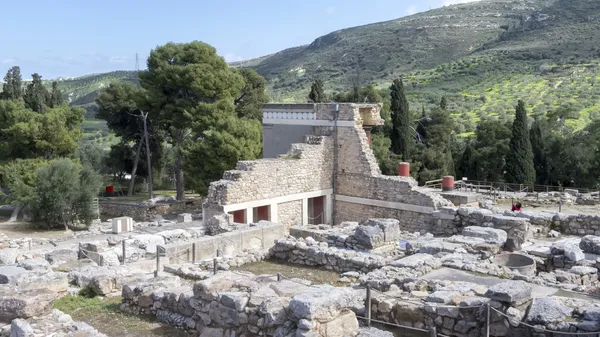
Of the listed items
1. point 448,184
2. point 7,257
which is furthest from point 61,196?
point 448,184

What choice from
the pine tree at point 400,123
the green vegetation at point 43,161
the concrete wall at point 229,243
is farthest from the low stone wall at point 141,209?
the concrete wall at point 229,243

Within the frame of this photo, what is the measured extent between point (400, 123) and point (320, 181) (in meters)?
15.0

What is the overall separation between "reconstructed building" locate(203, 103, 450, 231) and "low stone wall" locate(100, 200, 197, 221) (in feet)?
37.6

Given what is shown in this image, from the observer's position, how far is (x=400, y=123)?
33.3m

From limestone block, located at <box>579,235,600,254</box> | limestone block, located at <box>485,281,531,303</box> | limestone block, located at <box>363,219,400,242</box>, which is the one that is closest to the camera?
limestone block, located at <box>485,281,531,303</box>

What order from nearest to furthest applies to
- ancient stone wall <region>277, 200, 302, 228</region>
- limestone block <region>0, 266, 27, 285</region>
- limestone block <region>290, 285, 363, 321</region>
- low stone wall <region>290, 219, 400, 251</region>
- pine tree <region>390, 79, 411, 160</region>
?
limestone block <region>290, 285, 363, 321</region>
limestone block <region>0, 266, 27, 285</region>
low stone wall <region>290, 219, 400, 251</region>
ancient stone wall <region>277, 200, 302, 228</region>
pine tree <region>390, 79, 411, 160</region>

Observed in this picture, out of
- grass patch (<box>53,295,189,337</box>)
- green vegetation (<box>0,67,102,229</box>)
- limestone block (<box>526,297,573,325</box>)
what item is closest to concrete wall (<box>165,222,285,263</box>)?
grass patch (<box>53,295,189,337</box>)

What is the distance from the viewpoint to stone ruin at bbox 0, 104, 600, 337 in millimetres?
7078

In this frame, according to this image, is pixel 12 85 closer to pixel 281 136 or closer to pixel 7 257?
pixel 281 136

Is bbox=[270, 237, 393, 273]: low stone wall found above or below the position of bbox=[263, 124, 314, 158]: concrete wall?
below

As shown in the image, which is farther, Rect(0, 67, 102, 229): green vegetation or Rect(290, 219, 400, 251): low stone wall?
Rect(0, 67, 102, 229): green vegetation

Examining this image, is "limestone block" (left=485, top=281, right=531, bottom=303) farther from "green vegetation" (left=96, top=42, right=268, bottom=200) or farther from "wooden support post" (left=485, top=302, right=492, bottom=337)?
"green vegetation" (left=96, top=42, right=268, bottom=200)

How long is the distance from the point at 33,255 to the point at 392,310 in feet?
30.1

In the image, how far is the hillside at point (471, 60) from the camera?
62969 millimetres
